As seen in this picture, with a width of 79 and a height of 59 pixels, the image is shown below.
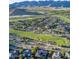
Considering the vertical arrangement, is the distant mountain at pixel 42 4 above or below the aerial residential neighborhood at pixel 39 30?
above

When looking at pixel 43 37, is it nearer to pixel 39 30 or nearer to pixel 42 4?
pixel 39 30

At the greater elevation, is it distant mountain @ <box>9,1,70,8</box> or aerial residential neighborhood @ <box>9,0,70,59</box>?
distant mountain @ <box>9,1,70,8</box>

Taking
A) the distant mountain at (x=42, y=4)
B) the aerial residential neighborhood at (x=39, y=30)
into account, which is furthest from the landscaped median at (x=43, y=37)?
the distant mountain at (x=42, y=4)

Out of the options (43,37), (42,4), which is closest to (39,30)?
(43,37)

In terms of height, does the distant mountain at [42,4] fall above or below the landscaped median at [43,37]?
above

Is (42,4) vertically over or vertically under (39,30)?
over

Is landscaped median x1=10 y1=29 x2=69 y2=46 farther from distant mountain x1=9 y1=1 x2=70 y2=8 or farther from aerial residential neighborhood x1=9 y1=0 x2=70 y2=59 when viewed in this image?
distant mountain x1=9 y1=1 x2=70 y2=8

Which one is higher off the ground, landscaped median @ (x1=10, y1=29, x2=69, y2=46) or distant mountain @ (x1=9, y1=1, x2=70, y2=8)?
distant mountain @ (x1=9, y1=1, x2=70, y2=8)

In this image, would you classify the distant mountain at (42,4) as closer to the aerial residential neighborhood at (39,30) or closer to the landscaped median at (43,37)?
the aerial residential neighborhood at (39,30)

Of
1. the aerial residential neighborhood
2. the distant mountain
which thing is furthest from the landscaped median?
the distant mountain
